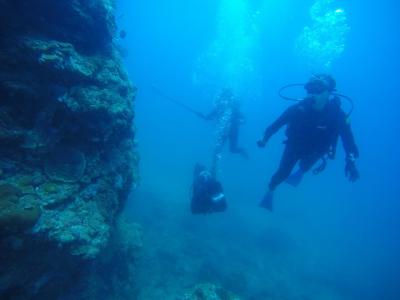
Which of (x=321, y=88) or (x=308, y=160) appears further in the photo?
(x=308, y=160)

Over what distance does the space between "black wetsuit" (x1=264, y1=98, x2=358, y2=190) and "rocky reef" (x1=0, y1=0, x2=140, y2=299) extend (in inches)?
135

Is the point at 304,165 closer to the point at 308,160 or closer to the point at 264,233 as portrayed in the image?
the point at 308,160

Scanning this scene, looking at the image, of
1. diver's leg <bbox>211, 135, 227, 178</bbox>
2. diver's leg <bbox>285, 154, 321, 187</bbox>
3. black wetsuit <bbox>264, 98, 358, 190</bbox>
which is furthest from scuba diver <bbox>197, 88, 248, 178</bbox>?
black wetsuit <bbox>264, 98, 358, 190</bbox>

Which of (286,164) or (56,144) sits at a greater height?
(286,164)

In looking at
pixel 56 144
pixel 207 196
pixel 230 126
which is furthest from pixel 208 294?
pixel 230 126

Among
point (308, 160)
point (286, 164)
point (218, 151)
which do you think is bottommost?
point (286, 164)

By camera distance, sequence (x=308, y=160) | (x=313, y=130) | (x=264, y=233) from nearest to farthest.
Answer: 1. (x=313, y=130)
2. (x=308, y=160)
3. (x=264, y=233)

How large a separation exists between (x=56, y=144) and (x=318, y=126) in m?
4.93

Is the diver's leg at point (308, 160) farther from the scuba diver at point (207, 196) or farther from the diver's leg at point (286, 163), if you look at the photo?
the scuba diver at point (207, 196)

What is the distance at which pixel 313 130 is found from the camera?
7.21m

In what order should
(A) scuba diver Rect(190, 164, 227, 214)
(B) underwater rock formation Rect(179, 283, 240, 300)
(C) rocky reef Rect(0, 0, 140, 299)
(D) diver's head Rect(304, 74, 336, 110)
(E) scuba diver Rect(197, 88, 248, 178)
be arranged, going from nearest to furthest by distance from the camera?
(C) rocky reef Rect(0, 0, 140, 299)
(D) diver's head Rect(304, 74, 336, 110)
(B) underwater rock formation Rect(179, 283, 240, 300)
(A) scuba diver Rect(190, 164, 227, 214)
(E) scuba diver Rect(197, 88, 248, 178)

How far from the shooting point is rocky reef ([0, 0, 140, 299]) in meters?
4.78

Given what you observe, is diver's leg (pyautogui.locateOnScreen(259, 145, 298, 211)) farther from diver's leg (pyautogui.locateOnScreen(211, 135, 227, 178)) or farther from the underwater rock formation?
diver's leg (pyautogui.locateOnScreen(211, 135, 227, 178))

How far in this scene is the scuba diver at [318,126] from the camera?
711 cm
